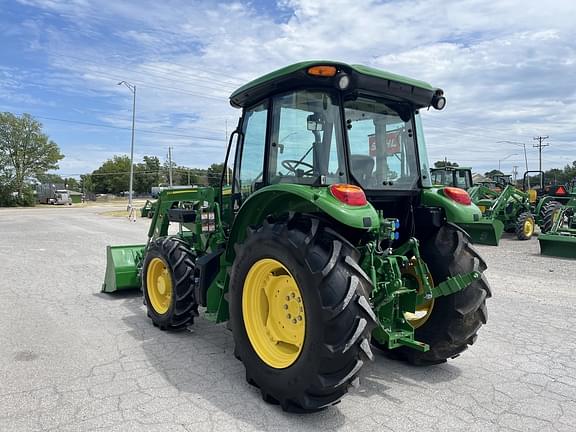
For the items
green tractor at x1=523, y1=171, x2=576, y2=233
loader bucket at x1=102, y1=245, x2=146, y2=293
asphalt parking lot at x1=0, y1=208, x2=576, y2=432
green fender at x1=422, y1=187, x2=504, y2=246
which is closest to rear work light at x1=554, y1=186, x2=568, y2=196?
green tractor at x1=523, y1=171, x2=576, y2=233

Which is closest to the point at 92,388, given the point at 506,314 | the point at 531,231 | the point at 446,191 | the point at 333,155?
the point at 333,155

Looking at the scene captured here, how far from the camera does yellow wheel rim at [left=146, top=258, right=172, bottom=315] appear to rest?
5.33m

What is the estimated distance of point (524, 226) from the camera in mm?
14562

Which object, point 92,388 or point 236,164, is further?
point 236,164

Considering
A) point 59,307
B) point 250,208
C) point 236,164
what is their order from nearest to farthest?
point 250,208, point 236,164, point 59,307

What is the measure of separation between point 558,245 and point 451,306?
864 cm

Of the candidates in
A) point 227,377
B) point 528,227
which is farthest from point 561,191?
point 227,377

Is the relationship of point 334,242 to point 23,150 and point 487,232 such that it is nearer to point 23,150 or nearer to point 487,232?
point 487,232

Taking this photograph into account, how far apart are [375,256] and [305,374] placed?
1078 mm

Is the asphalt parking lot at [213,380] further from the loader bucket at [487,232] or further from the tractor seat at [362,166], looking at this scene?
the loader bucket at [487,232]

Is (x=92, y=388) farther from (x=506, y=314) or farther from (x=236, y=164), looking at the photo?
(x=506, y=314)

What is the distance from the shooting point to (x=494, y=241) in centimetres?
1283

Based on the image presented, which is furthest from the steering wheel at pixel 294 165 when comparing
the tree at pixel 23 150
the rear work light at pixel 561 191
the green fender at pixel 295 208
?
the tree at pixel 23 150

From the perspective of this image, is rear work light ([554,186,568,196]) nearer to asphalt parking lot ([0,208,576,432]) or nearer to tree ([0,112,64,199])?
asphalt parking lot ([0,208,576,432])
